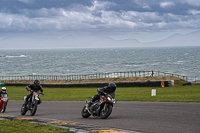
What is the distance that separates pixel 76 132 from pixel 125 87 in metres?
30.3

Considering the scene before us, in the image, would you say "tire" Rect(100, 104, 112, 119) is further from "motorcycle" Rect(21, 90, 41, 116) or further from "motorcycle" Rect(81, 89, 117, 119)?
"motorcycle" Rect(21, 90, 41, 116)

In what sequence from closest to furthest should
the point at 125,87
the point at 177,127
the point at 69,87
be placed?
the point at 177,127
the point at 125,87
the point at 69,87

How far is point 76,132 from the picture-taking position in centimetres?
833

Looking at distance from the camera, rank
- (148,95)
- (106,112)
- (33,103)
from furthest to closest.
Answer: (148,95) < (33,103) < (106,112)

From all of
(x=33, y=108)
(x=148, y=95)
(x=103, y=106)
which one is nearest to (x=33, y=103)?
(x=33, y=108)

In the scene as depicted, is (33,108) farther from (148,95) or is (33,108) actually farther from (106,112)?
(148,95)

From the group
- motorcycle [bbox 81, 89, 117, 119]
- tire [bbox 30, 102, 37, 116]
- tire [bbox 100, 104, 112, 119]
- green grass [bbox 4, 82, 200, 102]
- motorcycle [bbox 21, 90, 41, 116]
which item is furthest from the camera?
green grass [bbox 4, 82, 200, 102]

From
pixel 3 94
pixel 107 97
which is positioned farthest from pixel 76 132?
pixel 3 94

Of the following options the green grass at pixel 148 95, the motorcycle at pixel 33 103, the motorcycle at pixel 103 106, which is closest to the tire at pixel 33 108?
the motorcycle at pixel 33 103

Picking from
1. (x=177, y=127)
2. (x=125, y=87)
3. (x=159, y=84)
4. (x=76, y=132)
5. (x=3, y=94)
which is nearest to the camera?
(x=76, y=132)

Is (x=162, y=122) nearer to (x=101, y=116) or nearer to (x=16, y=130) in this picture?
(x=101, y=116)

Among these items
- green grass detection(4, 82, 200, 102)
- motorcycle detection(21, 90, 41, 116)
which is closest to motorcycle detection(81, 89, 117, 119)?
motorcycle detection(21, 90, 41, 116)

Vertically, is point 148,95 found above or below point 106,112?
below

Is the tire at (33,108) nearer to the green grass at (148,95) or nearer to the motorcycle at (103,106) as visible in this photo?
the motorcycle at (103,106)
